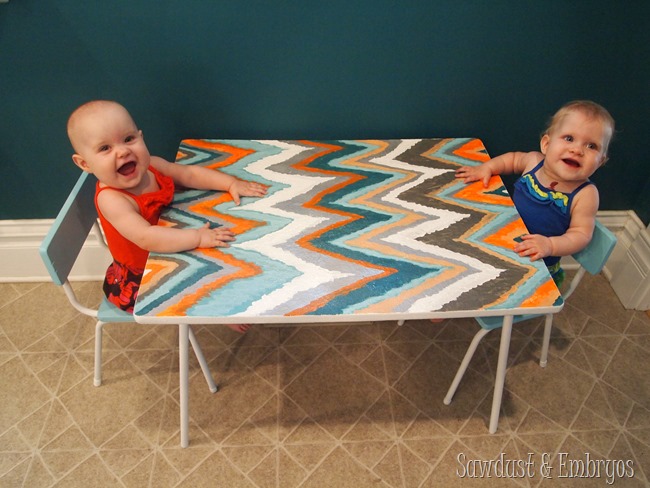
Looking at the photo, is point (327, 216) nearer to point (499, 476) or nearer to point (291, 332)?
point (291, 332)

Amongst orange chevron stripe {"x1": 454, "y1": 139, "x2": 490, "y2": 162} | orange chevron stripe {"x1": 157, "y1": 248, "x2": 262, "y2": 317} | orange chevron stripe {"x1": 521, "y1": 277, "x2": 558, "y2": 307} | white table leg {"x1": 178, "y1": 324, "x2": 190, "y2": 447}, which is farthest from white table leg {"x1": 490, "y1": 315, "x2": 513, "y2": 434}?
white table leg {"x1": 178, "y1": 324, "x2": 190, "y2": 447}

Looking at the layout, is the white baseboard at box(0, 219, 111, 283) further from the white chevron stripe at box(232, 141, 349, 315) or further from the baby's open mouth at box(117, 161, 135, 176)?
the white chevron stripe at box(232, 141, 349, 315)

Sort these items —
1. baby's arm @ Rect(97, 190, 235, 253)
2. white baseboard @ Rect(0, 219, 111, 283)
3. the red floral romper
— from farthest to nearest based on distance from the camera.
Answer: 1. white baseboard @ Rect(0, 219, 111, 283)
2. the red floral romper
3. baby's arm @ Rect(97, 190, 235, 253)

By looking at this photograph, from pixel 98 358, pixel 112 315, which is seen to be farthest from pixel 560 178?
pixel 98 358

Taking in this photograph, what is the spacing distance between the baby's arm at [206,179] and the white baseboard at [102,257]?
772mm

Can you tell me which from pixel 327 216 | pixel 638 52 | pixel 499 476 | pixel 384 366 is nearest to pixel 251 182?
pixel 327 216

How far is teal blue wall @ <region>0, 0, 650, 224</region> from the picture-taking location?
145 cm

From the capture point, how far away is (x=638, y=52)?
158 cm

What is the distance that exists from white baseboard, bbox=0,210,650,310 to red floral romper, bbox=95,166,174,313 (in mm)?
589

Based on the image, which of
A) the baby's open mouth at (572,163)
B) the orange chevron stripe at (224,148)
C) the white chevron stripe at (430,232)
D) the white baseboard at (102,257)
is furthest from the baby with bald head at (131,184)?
the baby's open mouth at (572,163)

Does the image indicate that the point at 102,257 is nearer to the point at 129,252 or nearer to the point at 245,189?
the point at 129,252

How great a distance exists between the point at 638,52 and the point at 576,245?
744 millimetres

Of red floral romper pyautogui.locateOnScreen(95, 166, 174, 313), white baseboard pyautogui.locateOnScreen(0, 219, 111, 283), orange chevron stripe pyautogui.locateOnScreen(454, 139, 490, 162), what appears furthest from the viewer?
white baseboard pyautogui.locateOnScreen(0, 219, 111, 283)

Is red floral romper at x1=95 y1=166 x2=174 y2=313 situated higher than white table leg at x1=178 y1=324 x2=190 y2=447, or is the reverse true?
red floral romper at x1=95 y1=166 x2=174 y2=313
